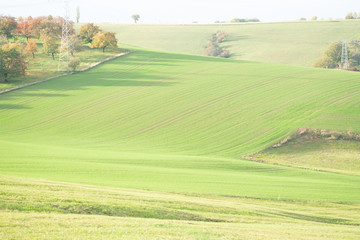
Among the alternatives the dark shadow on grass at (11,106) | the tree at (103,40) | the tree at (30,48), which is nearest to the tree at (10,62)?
the dark shadow on grass at (11,106)

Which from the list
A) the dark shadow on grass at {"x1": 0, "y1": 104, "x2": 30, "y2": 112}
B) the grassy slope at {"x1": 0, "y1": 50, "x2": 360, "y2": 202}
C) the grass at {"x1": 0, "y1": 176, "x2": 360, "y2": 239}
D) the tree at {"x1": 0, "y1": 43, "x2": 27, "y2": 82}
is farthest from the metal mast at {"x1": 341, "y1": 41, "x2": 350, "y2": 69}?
the grass at {"x1": 0, "y1": 176, "x2": 360, "y2": 239}

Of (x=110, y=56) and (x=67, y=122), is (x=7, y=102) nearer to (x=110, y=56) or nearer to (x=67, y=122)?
(x=67, y=122)

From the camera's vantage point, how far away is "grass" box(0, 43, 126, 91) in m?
63.5

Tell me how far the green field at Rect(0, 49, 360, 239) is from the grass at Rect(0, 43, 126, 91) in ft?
10.2

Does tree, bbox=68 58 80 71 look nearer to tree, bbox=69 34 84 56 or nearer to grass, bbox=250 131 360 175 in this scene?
tree, bbox=69 34 84 56

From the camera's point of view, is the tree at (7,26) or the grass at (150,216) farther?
the tree at (7,26)

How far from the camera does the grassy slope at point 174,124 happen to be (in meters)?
25.6

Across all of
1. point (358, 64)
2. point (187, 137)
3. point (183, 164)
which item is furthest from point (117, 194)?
point (358, 64)

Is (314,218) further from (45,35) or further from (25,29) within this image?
(25,29)

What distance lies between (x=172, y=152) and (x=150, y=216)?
23255 millimetres

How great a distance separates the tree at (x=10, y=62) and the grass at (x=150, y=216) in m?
48.6

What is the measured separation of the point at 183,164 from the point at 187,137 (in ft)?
38.3

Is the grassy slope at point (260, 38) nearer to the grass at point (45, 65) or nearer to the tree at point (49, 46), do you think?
the grass at point (45, 65)

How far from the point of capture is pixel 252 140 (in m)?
41.7
